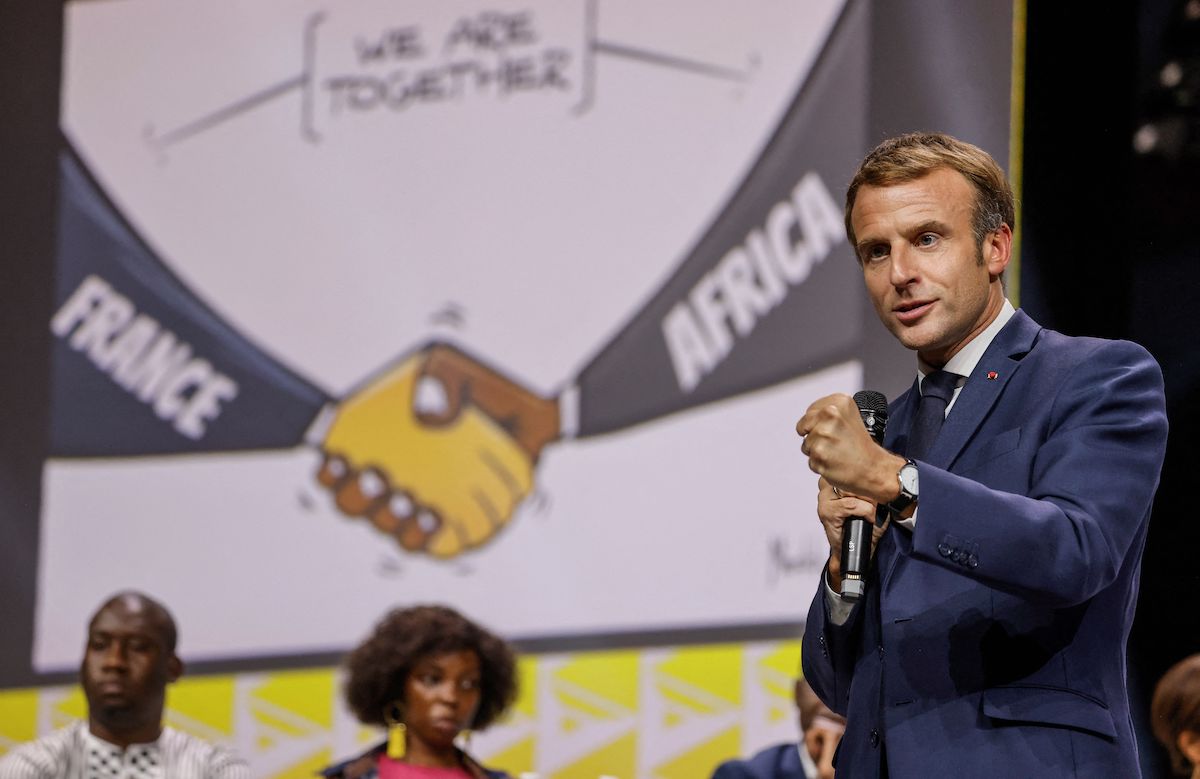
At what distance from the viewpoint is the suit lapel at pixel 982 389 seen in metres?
1.92

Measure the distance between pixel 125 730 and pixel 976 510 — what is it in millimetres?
3505

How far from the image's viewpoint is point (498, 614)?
16.6 feet

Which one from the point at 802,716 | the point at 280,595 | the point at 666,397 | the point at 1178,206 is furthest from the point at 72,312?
the point at 1178,206

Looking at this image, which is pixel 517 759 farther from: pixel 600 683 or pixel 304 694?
pixel 304 694

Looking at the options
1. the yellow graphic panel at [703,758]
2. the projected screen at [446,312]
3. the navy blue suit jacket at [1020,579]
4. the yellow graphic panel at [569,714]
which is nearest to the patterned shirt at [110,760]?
the yellow graphic panel at [569,714]

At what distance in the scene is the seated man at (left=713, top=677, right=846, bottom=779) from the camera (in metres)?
4.28

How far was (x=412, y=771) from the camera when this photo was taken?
14.4 feet

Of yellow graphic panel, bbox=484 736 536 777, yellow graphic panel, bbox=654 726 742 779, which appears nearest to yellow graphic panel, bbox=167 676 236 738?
yellow graphic panel, bbox=484 736 536 777

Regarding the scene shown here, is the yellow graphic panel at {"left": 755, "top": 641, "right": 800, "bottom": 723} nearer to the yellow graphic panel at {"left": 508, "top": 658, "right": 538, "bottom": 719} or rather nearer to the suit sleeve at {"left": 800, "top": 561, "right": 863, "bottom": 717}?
the yellow graphic panel at {"left": 508, "top": 658, "right": 538, "bottom": 719}

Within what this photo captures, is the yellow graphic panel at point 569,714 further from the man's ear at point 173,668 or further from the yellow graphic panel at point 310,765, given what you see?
the man's ear at point 173,668

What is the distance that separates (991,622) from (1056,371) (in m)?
0.32

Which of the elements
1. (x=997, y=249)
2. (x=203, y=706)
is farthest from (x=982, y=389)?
(x=203, y=706)

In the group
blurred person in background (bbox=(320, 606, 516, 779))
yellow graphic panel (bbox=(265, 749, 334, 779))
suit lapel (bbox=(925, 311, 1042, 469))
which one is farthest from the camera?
yellow graphic panel (bbox=(265, 749, 334, 779))

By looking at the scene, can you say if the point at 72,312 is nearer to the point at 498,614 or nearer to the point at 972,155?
the point at 498,614
